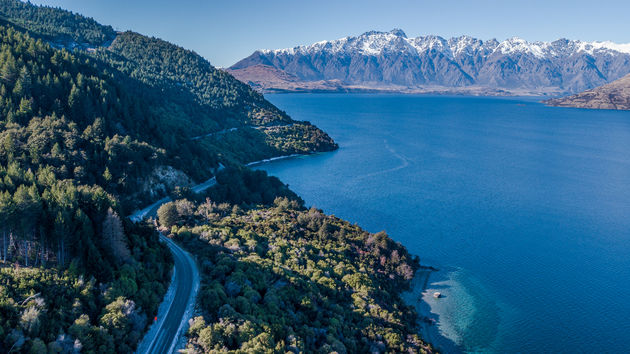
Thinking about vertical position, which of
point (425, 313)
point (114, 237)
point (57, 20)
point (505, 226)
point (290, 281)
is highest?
point (57, 20)

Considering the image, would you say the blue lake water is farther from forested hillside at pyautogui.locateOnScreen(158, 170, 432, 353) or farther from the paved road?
the paved road

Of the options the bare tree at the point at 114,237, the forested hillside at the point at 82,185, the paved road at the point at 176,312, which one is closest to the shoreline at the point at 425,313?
the paved road at the point at 176,312

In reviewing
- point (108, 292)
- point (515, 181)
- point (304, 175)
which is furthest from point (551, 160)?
point (108, 292)

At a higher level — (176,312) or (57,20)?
(57,20)

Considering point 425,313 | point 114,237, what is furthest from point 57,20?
point 425,313

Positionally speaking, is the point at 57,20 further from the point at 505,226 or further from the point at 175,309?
the point at 505,226

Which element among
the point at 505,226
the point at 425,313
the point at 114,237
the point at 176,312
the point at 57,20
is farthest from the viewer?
the point at 57,20

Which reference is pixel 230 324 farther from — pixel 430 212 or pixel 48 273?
pixel 430 212

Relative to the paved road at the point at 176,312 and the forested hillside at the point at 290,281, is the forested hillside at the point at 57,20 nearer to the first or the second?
the forested hillside at the point at 290,281
